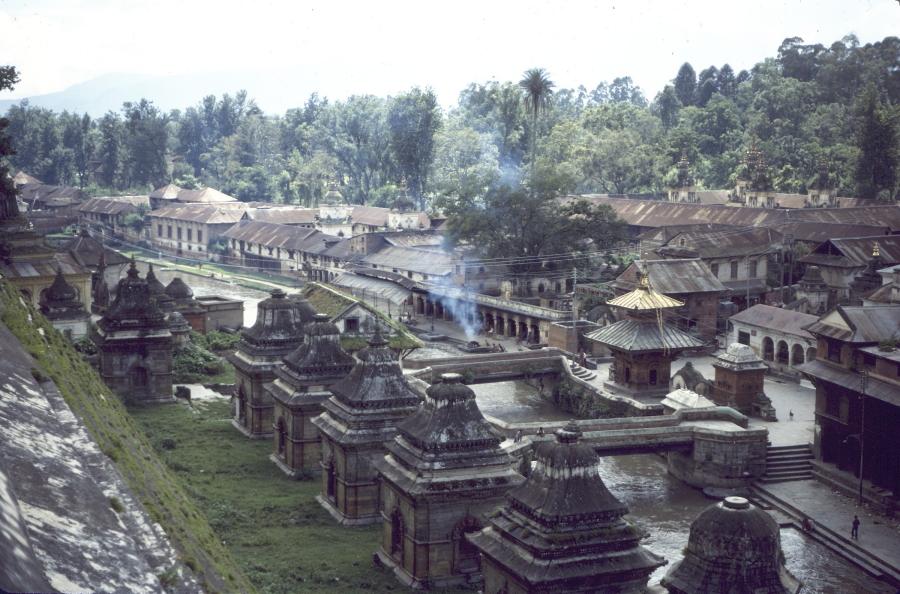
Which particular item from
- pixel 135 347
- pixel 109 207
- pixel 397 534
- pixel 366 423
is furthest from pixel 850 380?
pixel 109 207

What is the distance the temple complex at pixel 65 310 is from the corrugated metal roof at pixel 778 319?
105 feet

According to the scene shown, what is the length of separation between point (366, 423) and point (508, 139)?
9143 cm

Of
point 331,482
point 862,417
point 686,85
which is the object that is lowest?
point 331,482

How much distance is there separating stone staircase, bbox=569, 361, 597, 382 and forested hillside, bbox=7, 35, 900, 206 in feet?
138

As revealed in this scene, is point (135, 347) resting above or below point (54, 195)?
below

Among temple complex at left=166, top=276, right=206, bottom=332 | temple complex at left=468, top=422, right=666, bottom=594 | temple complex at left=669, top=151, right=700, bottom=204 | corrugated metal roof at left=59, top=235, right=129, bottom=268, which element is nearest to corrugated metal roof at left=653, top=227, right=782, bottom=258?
temple complex at left=166, top=276, right=206, bottom=332

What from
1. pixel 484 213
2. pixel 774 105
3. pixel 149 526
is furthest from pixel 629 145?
pixel 149 526

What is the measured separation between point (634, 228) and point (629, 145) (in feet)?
70.3

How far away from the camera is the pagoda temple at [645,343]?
139 feet

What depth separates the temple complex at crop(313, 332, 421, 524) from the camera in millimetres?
27750

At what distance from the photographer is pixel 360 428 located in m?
27.8

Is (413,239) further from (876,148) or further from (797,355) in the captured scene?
(876,148)

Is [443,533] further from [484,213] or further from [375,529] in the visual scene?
[484,213]

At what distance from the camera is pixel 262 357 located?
36531 millimetres
